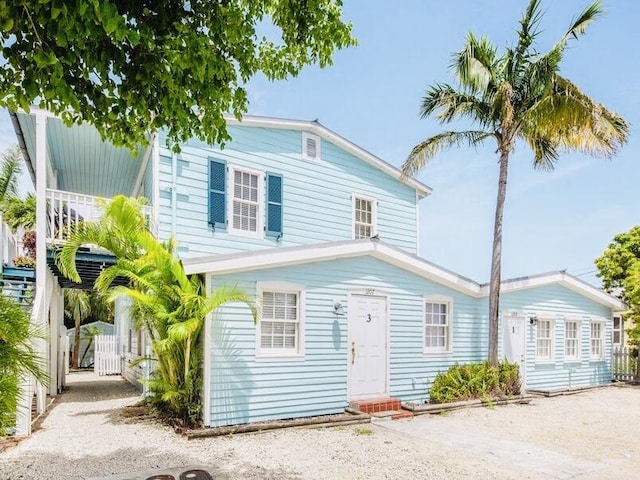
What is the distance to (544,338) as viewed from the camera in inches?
539

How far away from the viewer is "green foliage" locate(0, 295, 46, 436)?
2623 mm

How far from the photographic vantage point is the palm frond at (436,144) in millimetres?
12328

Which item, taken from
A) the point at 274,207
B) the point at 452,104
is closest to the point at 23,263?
the point at 274,207

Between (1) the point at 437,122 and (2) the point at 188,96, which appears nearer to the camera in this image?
(2) the point at 188,96

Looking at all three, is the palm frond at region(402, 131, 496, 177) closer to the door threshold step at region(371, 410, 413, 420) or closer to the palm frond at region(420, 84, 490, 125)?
the palm frond at region(420, 84, 490, 125)

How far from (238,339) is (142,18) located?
595cm

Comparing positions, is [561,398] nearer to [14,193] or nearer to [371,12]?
[371,12]

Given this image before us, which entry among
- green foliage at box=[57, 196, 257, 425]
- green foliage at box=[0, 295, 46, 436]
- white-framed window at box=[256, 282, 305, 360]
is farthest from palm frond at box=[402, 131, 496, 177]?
green foliage at box=[0, 295, 46, 436]

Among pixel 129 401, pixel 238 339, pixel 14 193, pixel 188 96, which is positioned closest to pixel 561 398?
pixel 238 339

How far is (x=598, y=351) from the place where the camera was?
601 inches

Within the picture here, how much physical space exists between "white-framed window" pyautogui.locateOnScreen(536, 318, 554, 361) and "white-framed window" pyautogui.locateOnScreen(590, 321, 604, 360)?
2.27 meters

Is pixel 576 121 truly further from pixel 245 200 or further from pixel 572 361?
pixel 245 200

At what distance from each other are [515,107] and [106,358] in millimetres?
16188

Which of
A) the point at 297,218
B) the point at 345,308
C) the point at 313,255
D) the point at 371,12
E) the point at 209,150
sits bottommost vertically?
the point at 345,308
